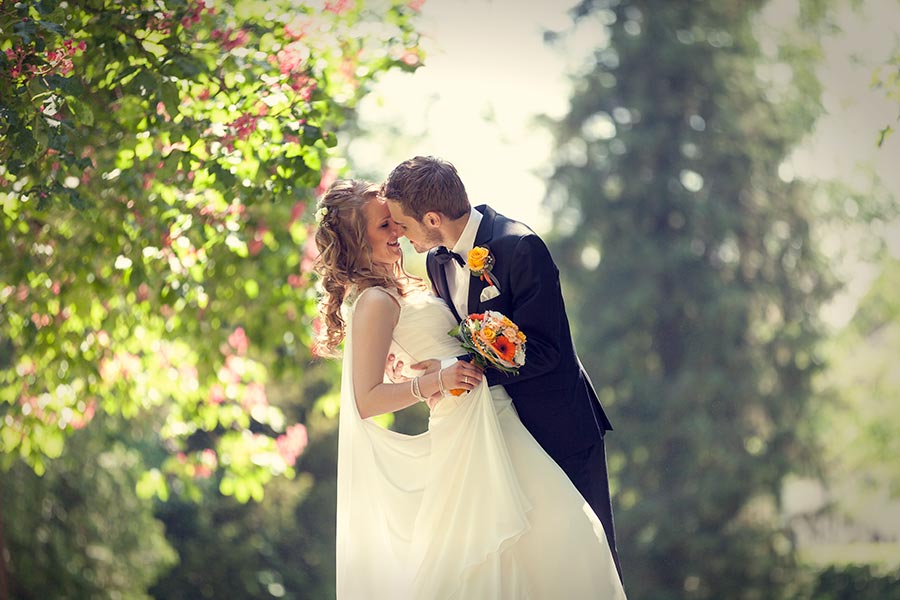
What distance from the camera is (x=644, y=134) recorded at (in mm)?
13844

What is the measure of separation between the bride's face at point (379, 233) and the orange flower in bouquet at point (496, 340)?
560mm

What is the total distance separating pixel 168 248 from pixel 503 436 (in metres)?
2.24

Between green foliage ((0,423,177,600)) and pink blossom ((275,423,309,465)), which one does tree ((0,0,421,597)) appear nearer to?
pink blossom ((275,423,309,465))

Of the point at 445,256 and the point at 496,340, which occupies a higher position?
the point at 496,340

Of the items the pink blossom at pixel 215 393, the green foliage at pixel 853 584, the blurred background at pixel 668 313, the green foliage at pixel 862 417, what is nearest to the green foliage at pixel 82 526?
the blurred background at pixel 668 313

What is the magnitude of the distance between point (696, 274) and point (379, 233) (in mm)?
10462

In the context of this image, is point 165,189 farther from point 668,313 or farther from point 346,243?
point 668,313

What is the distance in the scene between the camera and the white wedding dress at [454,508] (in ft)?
10.5

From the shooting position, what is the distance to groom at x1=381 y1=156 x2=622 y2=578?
319cm

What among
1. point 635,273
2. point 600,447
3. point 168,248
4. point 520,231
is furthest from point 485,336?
point 635,273

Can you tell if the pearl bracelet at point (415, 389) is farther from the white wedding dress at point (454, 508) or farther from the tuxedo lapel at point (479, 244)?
the tuxedo lapel at point (479, 244)

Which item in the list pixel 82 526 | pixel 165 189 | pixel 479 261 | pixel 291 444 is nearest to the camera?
pixel 479 261

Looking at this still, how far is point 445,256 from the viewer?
3.52 meters

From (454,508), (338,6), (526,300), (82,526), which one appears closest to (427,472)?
(454,508)
